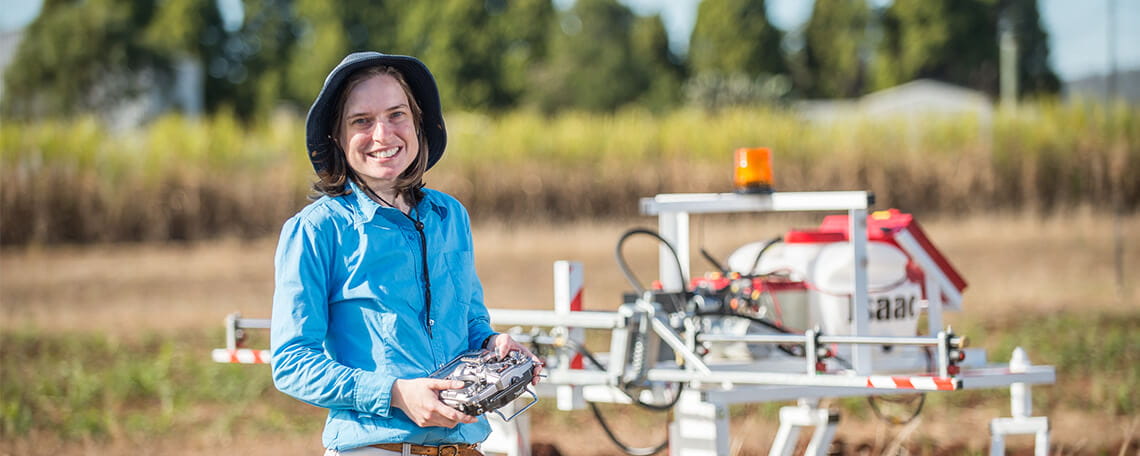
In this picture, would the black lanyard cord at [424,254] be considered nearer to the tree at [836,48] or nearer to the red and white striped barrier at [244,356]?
the red and white striped barrier at [244,356]

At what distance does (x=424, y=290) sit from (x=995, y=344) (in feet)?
25.6

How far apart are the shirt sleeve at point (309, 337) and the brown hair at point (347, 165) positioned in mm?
144

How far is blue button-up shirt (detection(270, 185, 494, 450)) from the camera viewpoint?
6.98 ft

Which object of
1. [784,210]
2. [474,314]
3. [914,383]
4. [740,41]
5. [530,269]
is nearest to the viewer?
[474,314]

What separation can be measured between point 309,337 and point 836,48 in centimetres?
5216

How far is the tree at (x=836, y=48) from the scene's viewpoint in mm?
51750

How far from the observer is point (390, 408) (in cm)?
219

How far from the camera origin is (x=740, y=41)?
5116cm

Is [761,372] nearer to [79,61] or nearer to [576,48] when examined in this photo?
[79,61]

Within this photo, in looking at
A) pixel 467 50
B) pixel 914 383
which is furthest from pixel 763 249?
pixel 467 50

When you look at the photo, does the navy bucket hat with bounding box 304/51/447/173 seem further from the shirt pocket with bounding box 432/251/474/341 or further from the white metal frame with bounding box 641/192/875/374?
the white metal frame with bounding box 641/192/875/374

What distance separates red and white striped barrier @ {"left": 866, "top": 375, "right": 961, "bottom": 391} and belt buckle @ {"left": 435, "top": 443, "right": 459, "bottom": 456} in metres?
1.69

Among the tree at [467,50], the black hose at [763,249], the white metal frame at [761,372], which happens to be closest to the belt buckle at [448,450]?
the white metal frame at [761,372]

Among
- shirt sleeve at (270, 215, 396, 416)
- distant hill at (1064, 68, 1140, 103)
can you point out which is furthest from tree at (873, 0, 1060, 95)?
shirt sleeve at (270, 215, 396, 416)
